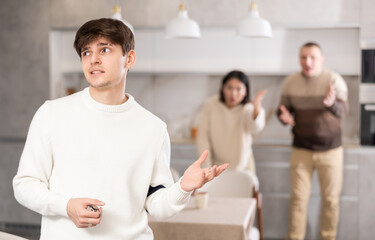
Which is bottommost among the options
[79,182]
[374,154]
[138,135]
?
[374,154]

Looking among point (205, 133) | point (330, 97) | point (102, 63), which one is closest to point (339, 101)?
point (330, 97)

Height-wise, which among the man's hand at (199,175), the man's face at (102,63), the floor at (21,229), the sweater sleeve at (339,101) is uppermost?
the man's face at (102,63)

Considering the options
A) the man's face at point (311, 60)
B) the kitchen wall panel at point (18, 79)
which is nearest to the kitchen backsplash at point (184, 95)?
the kitchen wall panel at point (18, 79)

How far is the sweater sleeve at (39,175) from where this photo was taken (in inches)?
58.2

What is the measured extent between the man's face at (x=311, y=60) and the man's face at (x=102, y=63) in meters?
2.91

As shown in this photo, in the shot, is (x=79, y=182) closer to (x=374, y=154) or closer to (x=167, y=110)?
(x=374, y=154)

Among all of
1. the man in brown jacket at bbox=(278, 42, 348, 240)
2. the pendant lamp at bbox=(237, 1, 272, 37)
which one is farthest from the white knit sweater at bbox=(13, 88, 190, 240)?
the man in brown jacket at bbox=(278, 42, 348, 240)

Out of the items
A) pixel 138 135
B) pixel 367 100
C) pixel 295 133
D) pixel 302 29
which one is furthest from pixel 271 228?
pixel 138 135

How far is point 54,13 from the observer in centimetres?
537

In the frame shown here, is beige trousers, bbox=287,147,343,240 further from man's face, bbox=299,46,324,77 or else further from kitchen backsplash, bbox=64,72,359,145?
kitchen backsplash, bbox=64,72,359,145

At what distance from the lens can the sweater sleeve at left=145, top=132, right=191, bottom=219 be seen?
5.12 ft

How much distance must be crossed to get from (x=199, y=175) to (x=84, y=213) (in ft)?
1.09

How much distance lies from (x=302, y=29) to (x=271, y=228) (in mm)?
1951

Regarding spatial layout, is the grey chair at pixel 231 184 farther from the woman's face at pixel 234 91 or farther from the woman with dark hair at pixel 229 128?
the woman's face at pixel 234 91
